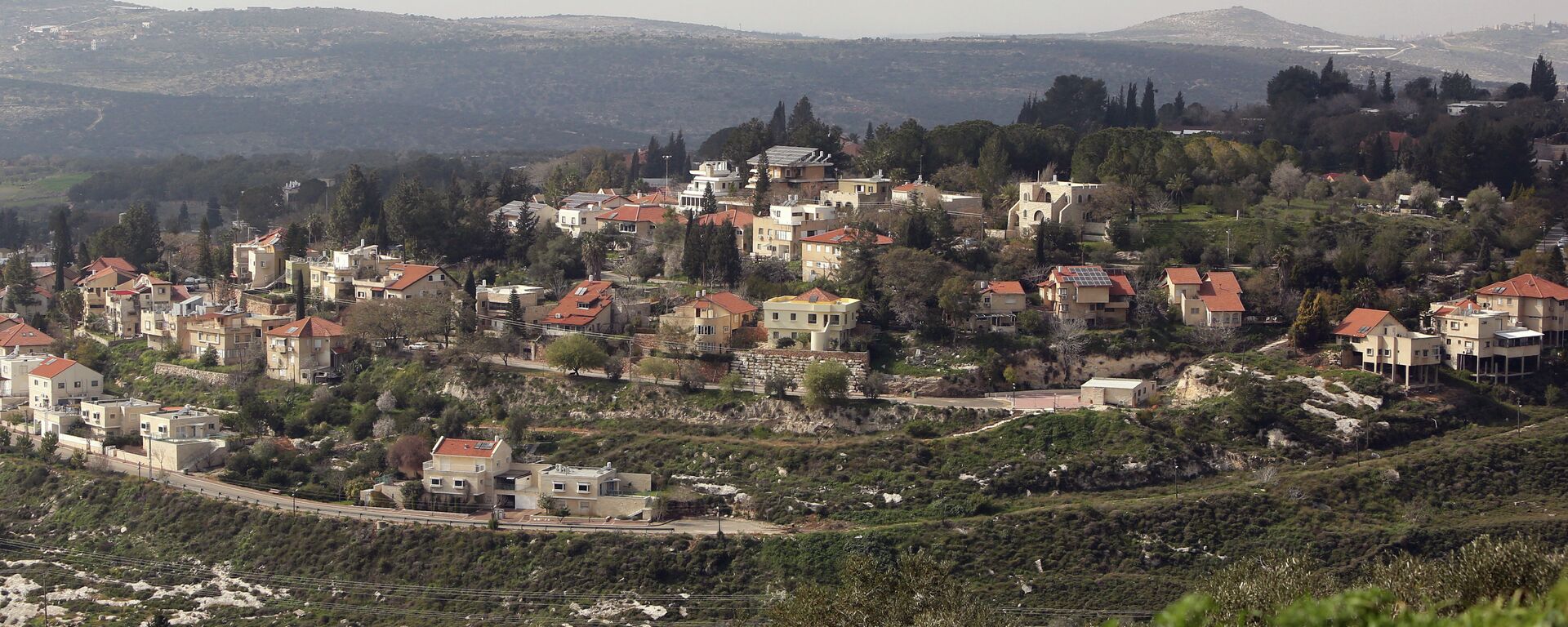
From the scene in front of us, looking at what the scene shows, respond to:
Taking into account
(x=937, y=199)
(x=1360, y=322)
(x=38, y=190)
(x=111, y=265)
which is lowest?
(x=38, y=190)

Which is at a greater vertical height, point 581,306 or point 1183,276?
point 1183,276

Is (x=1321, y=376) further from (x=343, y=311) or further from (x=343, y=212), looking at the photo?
(x=343, y=212)

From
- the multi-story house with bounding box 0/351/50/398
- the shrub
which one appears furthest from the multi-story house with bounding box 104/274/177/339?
the shrub

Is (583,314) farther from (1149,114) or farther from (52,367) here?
(1149,114)

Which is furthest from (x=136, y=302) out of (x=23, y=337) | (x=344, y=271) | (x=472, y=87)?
(x=472, y=87)

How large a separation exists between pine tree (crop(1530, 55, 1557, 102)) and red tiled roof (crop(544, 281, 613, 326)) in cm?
4455

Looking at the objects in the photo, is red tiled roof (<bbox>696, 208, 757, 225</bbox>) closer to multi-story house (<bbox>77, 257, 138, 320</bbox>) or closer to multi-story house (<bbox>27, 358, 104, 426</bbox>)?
multi-story house (<bbox>27, 358, 104, 426</bbox>)

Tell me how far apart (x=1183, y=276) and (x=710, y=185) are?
18.4 metres

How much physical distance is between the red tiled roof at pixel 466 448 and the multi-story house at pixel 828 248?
10.8m

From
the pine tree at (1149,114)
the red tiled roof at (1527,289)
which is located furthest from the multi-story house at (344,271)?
the pine tree at (1149,114)

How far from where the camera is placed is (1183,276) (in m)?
45.5

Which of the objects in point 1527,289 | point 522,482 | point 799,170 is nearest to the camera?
point 522,482

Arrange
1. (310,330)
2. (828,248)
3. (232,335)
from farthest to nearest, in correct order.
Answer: (232,335) → (828,248) → (310,330)

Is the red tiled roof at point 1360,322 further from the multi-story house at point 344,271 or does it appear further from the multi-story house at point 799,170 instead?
the multi-story house at point 344,271
